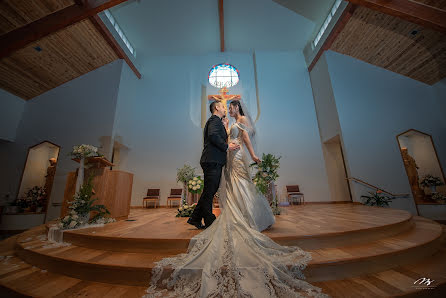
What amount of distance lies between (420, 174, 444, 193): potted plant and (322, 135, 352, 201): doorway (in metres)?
2.09

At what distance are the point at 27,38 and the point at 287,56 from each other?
9.03 metres

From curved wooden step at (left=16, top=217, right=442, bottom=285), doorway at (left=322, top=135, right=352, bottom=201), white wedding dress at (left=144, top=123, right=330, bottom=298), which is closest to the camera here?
white wedding dress at (left=144, top=123, right=330, bottom=298)

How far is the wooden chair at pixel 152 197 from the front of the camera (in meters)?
6.76

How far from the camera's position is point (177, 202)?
283 inches

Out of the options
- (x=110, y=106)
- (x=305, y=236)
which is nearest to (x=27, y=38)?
(x=110, y=106)

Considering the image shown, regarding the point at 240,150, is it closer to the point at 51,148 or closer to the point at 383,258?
the point at 383,258

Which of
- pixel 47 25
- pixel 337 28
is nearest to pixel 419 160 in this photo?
pixel 337 28

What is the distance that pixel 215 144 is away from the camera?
2090 millimetres

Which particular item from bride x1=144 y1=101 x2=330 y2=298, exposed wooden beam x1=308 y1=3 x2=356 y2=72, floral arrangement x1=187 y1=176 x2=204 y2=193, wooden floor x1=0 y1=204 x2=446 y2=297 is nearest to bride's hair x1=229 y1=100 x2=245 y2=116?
bride x1=144 y1=101 x2=330 y2=298

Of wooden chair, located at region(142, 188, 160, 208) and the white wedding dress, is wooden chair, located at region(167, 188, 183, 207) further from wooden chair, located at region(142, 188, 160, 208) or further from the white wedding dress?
the white wedding dress

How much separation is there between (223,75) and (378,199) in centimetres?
745

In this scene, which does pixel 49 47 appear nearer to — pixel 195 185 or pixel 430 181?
pixel 195 185

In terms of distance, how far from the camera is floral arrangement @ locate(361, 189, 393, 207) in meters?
5.47

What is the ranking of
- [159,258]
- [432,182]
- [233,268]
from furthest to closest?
[432,182] → [159,258] → [233,268]
